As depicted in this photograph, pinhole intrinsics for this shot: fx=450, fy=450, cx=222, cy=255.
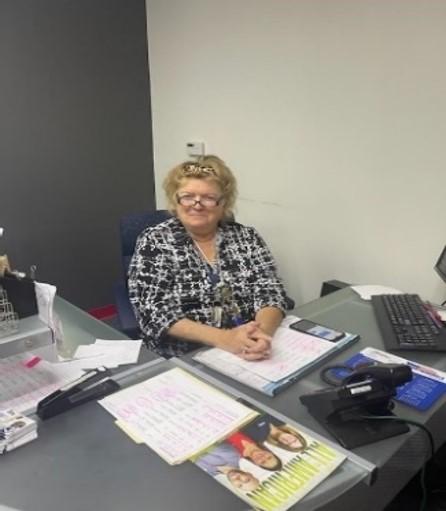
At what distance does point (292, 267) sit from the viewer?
239 centimetres

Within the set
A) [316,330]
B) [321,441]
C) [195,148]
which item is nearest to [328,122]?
[195,148]

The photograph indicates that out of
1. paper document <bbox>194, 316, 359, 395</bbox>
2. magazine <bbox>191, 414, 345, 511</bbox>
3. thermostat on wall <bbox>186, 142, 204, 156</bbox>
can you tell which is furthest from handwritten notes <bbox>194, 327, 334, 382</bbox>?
thermostat on wall <bbox>186, 142, 204, 156</bbox>

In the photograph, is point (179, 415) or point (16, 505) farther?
point (179, 415)

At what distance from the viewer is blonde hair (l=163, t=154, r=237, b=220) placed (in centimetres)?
168

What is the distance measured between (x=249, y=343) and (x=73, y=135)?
2.06 metres

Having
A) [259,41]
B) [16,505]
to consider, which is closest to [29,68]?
[259,41]

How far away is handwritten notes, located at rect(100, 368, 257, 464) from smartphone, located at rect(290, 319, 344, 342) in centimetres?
44

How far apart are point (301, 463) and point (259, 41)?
6.69ft

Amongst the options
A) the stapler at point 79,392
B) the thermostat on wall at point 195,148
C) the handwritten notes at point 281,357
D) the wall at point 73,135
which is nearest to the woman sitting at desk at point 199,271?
the handwritten notes at point 281,357

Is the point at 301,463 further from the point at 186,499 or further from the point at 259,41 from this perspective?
the point at 259,41

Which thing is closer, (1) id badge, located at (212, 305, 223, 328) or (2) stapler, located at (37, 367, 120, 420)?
(2) stapler, located at (37, 367, 120, 420)

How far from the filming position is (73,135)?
276 centimetres

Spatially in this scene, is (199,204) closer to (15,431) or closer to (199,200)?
(199,200)

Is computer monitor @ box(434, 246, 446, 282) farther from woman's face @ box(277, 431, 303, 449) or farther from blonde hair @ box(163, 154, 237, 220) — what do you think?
woman's face @ box(277, 431, 303, 449)
